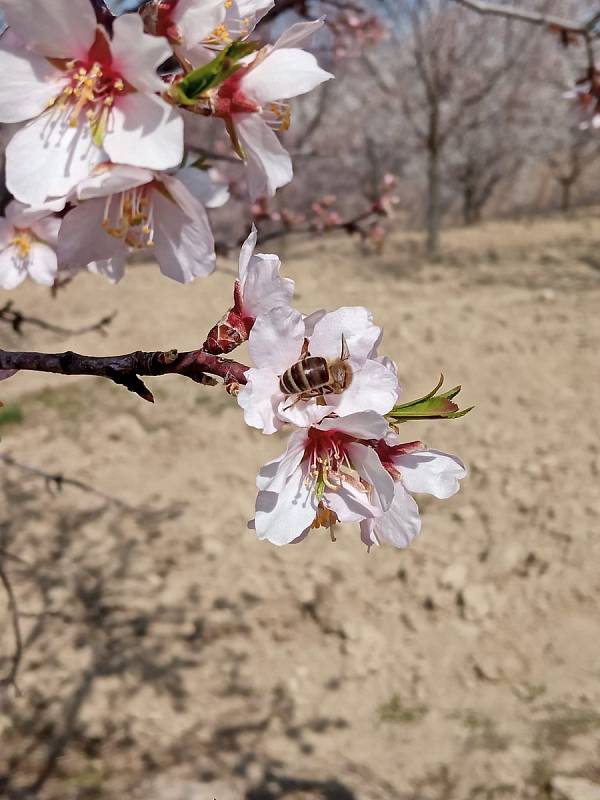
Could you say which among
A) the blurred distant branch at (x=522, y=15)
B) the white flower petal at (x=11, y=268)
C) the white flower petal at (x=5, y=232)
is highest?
the blurred distant branch at (x=522, y=15)

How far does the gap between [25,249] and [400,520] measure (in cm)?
129

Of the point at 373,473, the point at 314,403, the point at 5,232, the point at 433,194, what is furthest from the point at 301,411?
the point at 433,194

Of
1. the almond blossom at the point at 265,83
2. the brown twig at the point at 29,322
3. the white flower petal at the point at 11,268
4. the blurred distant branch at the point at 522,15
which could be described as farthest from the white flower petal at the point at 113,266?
the blurred distant branch at the point at 522,15

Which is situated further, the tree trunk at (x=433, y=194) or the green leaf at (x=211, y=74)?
the tree trunk at (x=433, y=194)

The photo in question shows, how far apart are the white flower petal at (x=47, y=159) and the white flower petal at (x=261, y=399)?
308mm

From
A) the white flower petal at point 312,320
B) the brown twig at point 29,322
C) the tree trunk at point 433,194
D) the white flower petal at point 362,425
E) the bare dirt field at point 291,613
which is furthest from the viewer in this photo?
the tree trunk at point 433,194

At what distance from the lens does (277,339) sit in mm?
902

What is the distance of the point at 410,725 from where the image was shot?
8.98 ft

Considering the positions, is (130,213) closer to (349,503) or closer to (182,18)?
(182,18)

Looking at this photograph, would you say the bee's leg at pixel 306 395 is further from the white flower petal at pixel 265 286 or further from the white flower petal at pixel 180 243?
the white flower petal at pixel 180 243

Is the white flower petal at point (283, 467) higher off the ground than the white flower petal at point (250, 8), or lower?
lower

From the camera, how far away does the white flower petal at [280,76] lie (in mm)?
887

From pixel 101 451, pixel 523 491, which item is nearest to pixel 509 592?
pixel 523 491

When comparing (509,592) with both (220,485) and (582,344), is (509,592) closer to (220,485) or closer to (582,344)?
(220,485)
